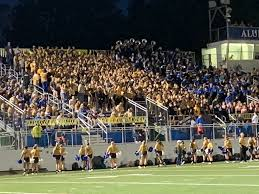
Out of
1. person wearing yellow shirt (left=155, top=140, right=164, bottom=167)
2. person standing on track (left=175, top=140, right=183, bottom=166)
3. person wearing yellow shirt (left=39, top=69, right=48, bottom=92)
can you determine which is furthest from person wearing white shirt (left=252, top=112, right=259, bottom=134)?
person wearing yellow shirt (left=39, top=69, right=48, bottom=92)

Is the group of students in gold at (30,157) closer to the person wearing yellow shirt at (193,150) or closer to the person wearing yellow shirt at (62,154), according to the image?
the person wearing yellow shirt at (62,154)

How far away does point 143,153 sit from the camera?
32.9 metres

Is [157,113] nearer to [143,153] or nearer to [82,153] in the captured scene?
[143,153]

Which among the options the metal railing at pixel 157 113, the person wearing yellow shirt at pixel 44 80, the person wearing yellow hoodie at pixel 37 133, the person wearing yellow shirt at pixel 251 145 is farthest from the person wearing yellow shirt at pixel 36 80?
the person wearing yellow shirt at pixel 251 145

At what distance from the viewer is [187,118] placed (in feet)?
124

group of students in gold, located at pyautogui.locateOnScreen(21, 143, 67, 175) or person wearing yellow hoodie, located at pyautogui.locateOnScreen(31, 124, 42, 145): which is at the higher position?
person wearing yellow hoodie, located at pyautogui.locateOnScreen(31, 124, 42, 145)

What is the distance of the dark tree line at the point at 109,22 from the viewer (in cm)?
7075

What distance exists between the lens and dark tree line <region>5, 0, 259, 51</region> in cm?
7075

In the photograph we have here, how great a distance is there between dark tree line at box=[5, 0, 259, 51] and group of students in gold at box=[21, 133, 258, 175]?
110 ft

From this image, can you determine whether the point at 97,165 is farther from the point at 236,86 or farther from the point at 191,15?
the point at 191,15

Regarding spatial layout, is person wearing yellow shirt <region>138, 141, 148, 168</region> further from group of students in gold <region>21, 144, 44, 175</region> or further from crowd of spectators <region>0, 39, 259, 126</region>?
group of students in gold <region>21, 144, 44, 175</region>

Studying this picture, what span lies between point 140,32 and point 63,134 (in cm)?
4139

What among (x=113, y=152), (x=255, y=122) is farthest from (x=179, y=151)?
(x=255, y=122)

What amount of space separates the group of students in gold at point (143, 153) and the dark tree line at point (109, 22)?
3366 centimetres
